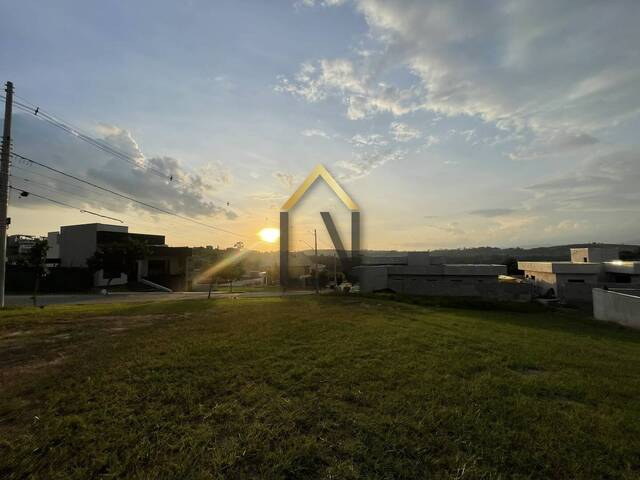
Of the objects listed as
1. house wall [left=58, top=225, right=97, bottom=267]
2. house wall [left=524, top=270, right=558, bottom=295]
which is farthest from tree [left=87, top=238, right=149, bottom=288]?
house wall [left=524, top=270, right=558, bottom=295]

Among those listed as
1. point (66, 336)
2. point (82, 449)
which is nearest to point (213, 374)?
point (82, 449)

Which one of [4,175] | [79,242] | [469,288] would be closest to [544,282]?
[469,288]

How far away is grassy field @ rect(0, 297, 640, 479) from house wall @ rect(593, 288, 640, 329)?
11.6m

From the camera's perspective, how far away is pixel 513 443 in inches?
131

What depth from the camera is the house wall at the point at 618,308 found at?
15.2 m

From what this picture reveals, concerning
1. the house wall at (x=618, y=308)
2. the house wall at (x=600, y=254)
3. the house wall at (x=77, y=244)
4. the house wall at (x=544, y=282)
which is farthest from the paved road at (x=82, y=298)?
the house wall at (x=600, y=254)

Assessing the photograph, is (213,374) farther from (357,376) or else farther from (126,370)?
(357,376)

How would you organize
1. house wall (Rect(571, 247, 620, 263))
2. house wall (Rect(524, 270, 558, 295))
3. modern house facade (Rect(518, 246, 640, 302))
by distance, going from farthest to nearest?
house wall (Rect(571, 247, 620, 263))
house wall (Rect(524, 270, 558, 295))
modern house facade (Rect(518, 246, 640, 302))

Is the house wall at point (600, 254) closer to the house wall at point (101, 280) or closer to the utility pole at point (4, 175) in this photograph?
the utility pole at point (4, 175)

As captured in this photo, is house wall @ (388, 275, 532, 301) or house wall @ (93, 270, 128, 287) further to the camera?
house wall @ (93, 270, 128, 287)

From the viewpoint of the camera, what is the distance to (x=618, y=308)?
55.0 feet

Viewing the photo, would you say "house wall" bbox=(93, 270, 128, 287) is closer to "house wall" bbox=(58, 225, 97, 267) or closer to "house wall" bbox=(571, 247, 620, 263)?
"house wall" bbox=(58, 225, 97, 267)

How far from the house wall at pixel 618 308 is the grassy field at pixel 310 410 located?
11618mm

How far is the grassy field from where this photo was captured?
2.97 meters
